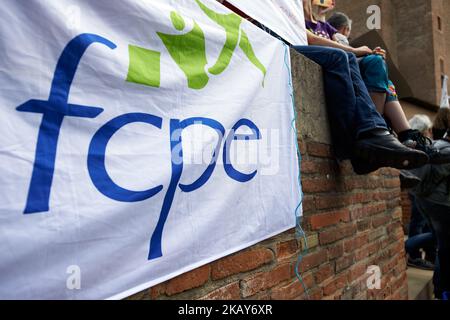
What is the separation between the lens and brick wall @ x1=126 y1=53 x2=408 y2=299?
1.24 metres

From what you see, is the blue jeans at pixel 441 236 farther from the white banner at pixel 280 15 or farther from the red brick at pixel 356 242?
the white banner at pixel 280 15

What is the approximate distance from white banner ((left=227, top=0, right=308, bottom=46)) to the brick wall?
0.16 metres

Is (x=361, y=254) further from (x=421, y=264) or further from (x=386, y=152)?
(x=421, y=264)

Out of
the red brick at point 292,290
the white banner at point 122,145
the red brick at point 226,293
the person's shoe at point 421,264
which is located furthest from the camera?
the person's shoe at point 421,264

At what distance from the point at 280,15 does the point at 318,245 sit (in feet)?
3.91

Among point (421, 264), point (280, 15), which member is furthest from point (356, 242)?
point (421, 264)

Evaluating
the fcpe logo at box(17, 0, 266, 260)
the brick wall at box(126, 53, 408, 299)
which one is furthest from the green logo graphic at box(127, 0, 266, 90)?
the brick wall at box(126, 53, 408, 299)

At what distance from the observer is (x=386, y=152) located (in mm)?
1686

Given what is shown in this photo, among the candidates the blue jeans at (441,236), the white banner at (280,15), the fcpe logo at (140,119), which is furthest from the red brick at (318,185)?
the blue jeans at (441,236)

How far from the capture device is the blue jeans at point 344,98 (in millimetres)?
1846

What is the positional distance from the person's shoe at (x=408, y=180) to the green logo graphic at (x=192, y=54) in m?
2.26

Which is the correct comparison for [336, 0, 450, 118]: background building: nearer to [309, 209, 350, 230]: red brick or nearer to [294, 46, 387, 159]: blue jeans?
[294, 46, 387, 159]: blue jeans

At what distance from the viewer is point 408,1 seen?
49.1ft
